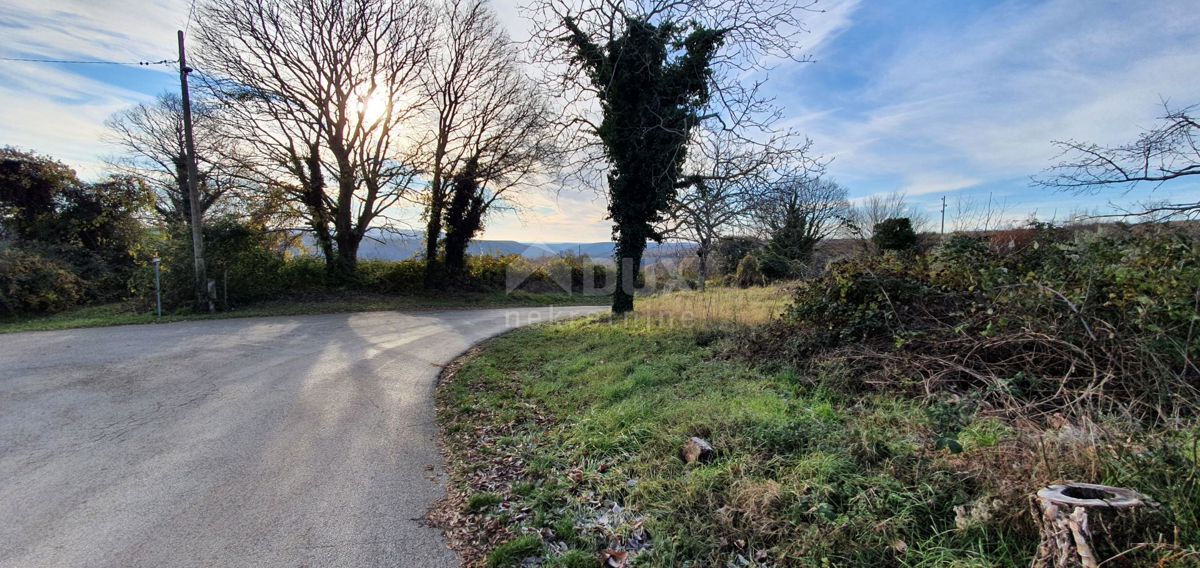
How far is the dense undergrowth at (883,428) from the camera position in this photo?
2.40 m

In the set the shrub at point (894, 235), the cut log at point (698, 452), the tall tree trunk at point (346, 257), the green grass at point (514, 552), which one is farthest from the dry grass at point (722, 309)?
the tall tree trunk at point (346, 257)

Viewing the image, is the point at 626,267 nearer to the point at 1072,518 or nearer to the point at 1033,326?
the point at 1033,326

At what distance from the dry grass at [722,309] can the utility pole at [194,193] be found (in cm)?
1195

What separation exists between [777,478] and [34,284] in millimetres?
19392

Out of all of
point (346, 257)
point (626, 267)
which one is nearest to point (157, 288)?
point (346, 257)

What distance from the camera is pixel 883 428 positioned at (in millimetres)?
3451

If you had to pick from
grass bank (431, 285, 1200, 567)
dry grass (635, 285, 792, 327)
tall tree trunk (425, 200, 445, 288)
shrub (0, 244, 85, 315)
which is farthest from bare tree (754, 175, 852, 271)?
shrub (0, 244, 85, 315)

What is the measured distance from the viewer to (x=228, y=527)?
10.1ft

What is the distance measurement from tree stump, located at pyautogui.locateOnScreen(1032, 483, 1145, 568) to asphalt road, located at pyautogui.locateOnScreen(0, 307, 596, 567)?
9.71 feet

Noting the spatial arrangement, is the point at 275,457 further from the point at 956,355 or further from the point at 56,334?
the point at 56,334

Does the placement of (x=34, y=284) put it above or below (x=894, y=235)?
below

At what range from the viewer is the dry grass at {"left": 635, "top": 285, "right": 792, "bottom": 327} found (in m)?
7.94

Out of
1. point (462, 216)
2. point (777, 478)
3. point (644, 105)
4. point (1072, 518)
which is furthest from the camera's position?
point (462, 216)

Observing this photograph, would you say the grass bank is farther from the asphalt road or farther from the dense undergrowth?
the asphalt road
